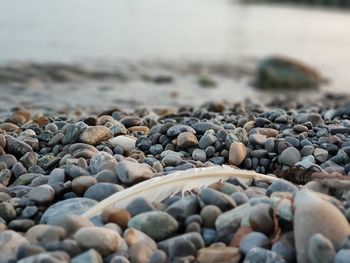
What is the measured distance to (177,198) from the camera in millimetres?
3062

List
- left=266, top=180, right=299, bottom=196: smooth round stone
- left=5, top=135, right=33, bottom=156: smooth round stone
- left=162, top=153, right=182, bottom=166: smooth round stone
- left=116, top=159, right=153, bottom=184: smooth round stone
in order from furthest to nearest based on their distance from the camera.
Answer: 1. left=5, top=135, right=33, bottom=156: smooth round stone
2. left=162, top=153, right=182, bottom=166: smooth round stone
3. left=116, top=159, right=153, bottom=184: smooth round stone
4. left=266, top=180, right=299, bottom=196: smooth round stone

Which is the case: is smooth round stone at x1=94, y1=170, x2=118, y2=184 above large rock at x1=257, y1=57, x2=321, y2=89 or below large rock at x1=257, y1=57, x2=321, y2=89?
above

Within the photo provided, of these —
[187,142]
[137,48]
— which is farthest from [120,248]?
[137,48]

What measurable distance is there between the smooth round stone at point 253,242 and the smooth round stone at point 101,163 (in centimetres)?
116

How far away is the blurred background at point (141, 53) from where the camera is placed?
1239 cm

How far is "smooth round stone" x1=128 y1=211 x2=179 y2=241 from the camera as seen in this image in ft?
9.01

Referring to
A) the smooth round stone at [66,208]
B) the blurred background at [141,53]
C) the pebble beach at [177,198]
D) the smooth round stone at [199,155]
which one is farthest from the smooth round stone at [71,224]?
the blurred background at [141,53]

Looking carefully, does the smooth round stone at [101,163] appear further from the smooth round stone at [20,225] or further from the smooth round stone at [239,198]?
the smooth round stone at [239,198]

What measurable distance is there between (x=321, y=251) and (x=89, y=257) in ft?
3.30

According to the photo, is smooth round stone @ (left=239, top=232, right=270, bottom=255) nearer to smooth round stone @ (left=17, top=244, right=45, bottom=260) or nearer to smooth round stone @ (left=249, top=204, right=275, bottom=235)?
smooth round stone @ (left=249, top=204, right=275, bottom=235)

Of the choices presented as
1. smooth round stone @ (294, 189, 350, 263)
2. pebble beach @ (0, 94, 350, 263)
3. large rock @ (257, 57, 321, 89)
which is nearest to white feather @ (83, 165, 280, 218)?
pebble beach @ (0, 94, 350, 263)

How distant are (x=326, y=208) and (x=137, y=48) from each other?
1702 centimetres

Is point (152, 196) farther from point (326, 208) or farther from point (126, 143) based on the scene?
point (126, 143)

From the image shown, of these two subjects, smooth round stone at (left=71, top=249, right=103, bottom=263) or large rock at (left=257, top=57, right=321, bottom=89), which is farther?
large rock at (left=257, top=57, right=321, bottom=89)
